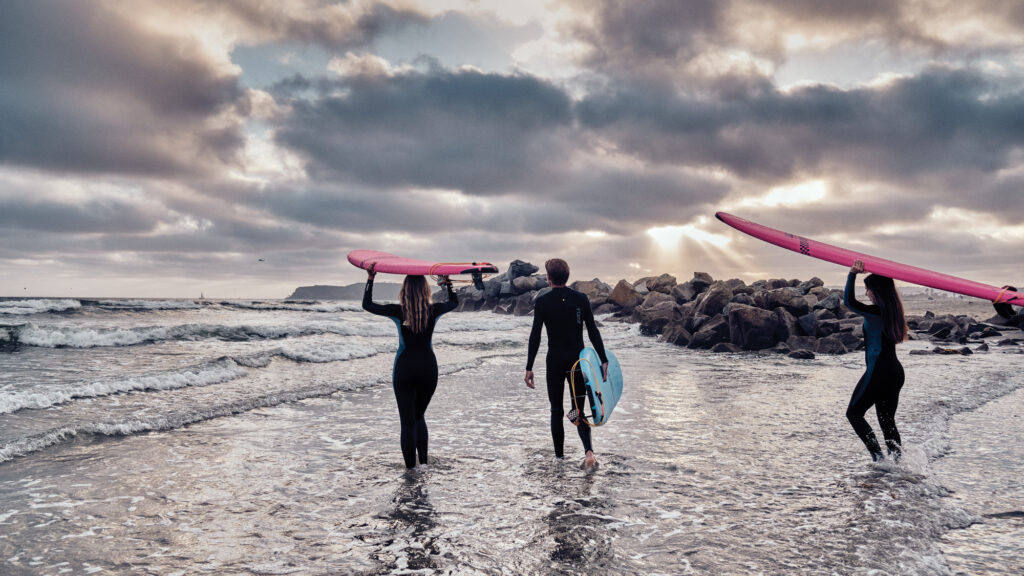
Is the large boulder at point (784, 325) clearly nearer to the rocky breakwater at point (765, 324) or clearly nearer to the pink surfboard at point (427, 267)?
the rocky breakwater at point (765, 324)

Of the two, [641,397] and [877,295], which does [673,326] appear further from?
[877,295]

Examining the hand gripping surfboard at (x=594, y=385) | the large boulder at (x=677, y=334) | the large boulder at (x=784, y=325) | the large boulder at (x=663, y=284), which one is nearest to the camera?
the hand gripping surfboard at (x=594, y=385)

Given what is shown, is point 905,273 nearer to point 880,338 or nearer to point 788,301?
point 880,338

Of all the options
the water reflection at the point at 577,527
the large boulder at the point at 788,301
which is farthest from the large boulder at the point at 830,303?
the water reflection at the point at 577,527

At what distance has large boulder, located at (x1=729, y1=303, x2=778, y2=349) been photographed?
69.8ft

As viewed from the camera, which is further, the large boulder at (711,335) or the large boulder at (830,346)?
the large boulder at (711,335)

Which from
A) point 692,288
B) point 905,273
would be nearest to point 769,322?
point 692,288

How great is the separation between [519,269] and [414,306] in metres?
52.7

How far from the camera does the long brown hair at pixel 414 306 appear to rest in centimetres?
623

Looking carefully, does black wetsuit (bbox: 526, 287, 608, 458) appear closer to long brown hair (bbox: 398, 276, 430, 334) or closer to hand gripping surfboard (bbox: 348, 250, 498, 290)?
hand gripping surfboard (bbox: 348, 250, 498, 290)

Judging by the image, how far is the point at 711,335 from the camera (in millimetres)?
22250

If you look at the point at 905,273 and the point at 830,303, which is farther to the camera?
the point at 830,303

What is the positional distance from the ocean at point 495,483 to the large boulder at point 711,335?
9.16 metres

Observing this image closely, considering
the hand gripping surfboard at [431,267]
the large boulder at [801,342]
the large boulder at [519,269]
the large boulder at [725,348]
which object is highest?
the large boulder at [519,269]
